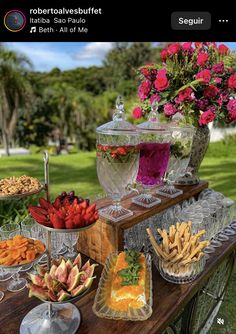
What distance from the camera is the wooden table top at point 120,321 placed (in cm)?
110

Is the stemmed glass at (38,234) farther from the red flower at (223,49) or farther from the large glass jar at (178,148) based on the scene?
the red flower at (223,49)

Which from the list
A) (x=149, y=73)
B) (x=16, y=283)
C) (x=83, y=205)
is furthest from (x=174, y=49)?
(x=16, y=283)

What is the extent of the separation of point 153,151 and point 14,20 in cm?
116

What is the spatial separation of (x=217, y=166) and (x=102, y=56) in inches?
663

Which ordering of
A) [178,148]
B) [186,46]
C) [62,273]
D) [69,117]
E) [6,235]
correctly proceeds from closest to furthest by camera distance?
[62,273]
[6,235]
[178,148]
[186,46]
[69,117]

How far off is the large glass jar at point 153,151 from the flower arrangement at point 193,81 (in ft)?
0.93

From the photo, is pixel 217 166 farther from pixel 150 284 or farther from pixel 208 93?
pixel 150 284

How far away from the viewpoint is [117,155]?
1.36m

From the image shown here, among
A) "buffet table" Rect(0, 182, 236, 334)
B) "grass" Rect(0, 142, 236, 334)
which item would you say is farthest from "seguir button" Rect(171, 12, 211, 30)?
"grass" Rect(0, 142, 236, 334)

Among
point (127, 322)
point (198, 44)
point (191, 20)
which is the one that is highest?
point (191, 20)

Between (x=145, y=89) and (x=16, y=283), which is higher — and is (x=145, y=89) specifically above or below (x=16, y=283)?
above

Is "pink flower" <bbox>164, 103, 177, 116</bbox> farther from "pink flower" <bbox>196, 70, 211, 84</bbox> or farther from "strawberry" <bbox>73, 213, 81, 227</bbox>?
"strawberry" <bbox>73, 213, 81, 227</bbox>

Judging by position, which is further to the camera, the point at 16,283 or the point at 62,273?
the point at 16,283

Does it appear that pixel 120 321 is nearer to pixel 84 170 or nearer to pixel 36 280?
pixel 36 280
